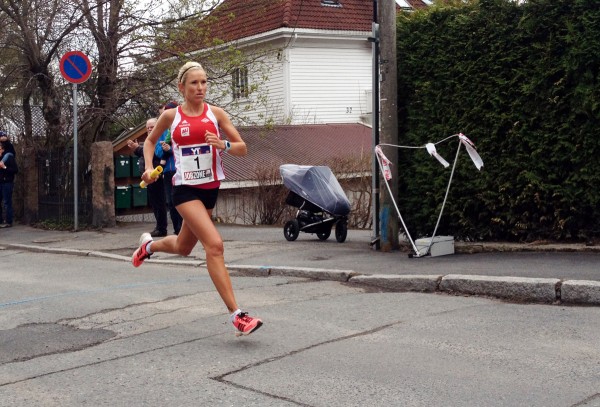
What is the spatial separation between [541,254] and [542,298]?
6.55 ft

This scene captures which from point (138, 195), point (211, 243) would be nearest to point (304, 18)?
point (138, 195)

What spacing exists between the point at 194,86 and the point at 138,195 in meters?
11.2

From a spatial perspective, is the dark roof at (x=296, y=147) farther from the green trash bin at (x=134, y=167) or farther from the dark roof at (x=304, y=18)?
the dark roof at (x=304, y=18)

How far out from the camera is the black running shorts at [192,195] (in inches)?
265

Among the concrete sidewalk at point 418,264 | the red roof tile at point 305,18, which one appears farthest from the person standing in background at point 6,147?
the red roof tile at point 305,18

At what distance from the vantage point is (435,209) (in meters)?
11.0

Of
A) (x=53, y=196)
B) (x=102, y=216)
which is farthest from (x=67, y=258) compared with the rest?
(x=53, y=196)

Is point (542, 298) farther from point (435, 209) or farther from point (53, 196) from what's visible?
point (53, 196)

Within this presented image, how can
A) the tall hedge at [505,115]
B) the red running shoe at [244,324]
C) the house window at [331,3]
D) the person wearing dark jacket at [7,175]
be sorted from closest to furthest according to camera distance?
the red running shoe at [244,324] → the tall hedge at [505,115] → the person wearing dark jacket at [7,175] → the house window at [331,3]

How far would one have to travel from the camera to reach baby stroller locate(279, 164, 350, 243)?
1300 centimetres

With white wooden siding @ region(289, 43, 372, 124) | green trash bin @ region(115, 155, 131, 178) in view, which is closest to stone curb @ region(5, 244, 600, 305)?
green trash bin @ region(115, 155, 131, 178)

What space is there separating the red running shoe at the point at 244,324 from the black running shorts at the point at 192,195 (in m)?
0.99

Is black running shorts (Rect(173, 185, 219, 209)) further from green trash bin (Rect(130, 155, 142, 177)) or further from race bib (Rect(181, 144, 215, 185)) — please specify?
green trash bin (Rect(130, 155, 142, 177))

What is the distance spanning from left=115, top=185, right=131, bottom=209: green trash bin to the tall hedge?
7.67 meters
